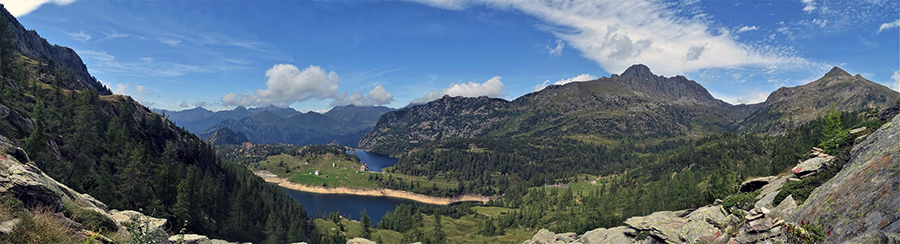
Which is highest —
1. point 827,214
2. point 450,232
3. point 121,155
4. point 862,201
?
point 862,201

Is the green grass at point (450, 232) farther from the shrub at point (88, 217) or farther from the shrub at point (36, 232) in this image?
the shrub at point (36, 232)

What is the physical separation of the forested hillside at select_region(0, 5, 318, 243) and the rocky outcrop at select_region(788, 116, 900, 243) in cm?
7938

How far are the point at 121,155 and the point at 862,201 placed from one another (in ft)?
361

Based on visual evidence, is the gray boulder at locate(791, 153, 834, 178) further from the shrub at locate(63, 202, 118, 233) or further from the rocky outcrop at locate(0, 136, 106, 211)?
the rocky outcrop at locate(0, 136, 106, 211)

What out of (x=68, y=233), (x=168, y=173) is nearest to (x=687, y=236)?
(x=68, y=233)

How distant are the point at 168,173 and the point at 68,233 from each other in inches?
3397

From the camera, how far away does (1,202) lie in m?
13.1

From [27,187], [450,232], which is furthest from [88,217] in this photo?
[450,232]

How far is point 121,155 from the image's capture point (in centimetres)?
7350

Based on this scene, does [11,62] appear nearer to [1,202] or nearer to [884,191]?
[1,202]

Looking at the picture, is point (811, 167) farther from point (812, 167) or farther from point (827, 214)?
point (827, 214)

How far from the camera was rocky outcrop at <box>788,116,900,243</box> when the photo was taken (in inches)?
670

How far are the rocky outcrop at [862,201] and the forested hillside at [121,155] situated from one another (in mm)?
79378

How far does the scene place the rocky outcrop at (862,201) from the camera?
670 inches
